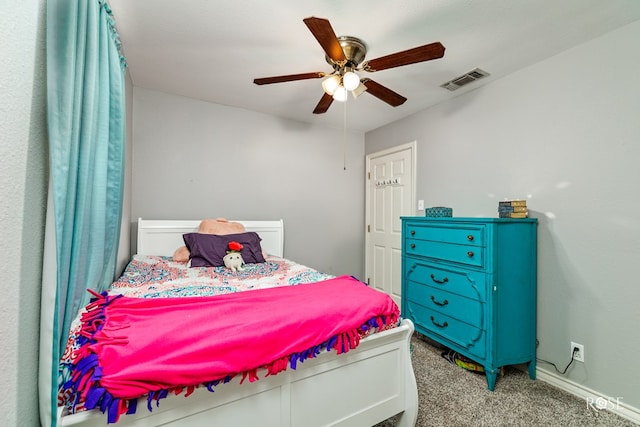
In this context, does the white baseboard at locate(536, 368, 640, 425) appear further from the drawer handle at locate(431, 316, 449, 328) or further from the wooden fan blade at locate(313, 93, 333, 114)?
the wooden fan blade at locate(313, 93, 333, 114)

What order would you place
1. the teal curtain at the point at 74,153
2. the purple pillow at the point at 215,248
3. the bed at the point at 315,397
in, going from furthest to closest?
the purple pillow at the point at 215,248 < the bed at the point at 315,397 < the teal curtain at the point at 74,153

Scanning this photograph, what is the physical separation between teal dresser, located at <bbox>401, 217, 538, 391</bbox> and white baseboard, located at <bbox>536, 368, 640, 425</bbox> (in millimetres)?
98

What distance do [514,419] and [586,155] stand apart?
1787mm

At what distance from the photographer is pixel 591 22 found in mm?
1729

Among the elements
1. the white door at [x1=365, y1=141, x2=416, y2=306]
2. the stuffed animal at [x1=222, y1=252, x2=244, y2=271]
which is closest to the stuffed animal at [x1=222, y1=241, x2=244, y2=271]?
the stuffed animal at [x1=222, y1=252, x2=244, y2=271]

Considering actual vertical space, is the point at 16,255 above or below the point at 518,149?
below

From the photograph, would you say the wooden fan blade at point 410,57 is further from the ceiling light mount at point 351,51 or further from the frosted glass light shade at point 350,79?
the ceiling light mount at point 351,51

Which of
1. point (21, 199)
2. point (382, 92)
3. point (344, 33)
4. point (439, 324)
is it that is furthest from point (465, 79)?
point (21, 199)

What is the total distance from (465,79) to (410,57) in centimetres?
115

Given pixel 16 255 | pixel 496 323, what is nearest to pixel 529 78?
pixel 496 323

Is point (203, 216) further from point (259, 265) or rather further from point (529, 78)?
point (529, 78)

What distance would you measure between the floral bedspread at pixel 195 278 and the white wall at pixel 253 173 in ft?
2.68

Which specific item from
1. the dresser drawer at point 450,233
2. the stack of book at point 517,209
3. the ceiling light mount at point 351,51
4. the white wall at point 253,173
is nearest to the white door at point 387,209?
the white wall at point 253,173

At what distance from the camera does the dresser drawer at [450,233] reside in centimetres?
203
